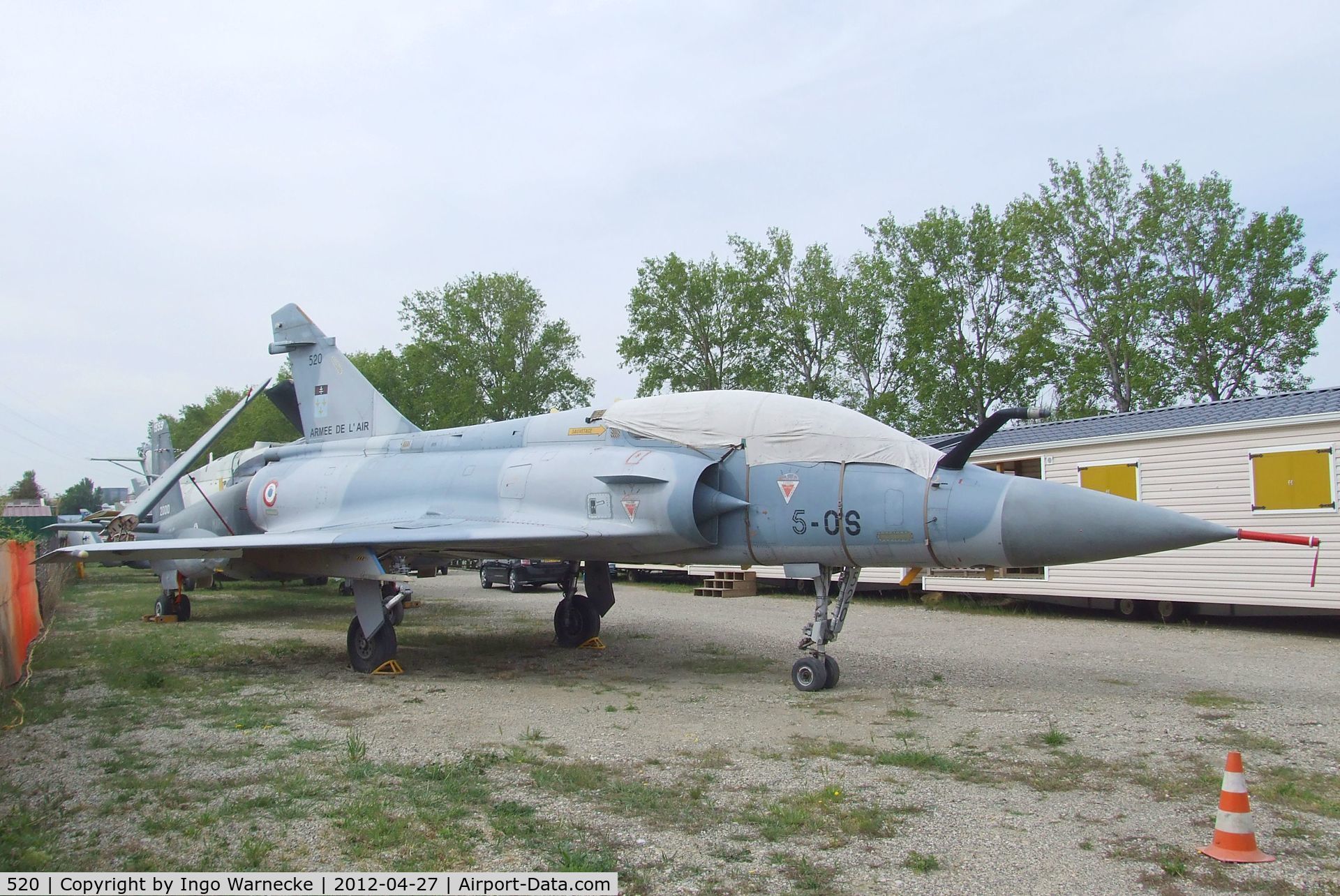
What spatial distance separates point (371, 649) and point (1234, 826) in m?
8.71

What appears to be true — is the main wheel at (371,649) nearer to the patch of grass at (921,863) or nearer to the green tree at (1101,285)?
the patch of grass at (921,863)

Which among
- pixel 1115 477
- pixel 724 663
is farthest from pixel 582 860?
pixel 1115 477

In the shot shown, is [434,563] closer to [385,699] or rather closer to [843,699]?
[385,699]

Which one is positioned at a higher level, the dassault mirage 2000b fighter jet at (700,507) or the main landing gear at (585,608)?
the dassault mirage 2000b fighter jet at (700,507)

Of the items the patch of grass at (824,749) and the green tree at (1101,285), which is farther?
the green tree at (1101,285)

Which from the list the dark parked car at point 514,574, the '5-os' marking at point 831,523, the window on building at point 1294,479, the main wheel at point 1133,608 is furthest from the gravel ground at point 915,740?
the dark parked car at point 514,574

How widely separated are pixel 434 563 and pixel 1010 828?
954cm

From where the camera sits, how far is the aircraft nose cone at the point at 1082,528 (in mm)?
7391

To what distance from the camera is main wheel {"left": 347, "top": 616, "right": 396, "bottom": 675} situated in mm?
10461

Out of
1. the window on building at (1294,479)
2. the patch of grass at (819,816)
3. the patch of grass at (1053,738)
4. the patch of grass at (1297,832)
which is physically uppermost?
the window on building at (1294,479)

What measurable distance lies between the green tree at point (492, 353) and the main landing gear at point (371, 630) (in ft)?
141

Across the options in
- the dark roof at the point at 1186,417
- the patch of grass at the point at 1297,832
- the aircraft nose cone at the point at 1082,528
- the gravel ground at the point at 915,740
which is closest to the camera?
the gravel ground at the point at 915,740

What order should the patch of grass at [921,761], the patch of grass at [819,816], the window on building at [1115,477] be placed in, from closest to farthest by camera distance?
the patch of grass at [819,816] < the patch of grass at [921,761] < the window on building at [1115,477]

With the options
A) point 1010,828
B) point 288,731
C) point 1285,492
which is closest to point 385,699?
point 288,731
